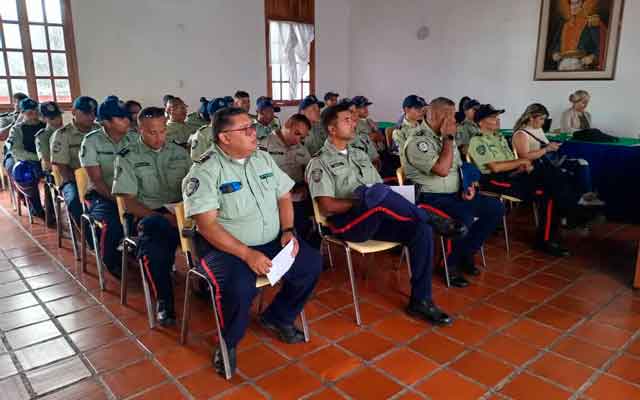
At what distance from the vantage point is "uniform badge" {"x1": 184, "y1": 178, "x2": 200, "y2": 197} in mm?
1993

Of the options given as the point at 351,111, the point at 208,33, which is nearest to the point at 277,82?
the point at 208,33

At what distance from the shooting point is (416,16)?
24.9ft

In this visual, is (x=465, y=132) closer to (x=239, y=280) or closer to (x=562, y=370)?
(x=562, y=370)

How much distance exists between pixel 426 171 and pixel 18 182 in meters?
3.69

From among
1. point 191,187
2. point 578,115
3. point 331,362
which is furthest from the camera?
point 578,115

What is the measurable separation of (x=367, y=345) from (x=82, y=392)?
1.26 m

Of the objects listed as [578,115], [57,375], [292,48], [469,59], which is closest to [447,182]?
[57,375]

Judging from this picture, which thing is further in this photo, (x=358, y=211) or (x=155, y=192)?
(x=155, y=192)

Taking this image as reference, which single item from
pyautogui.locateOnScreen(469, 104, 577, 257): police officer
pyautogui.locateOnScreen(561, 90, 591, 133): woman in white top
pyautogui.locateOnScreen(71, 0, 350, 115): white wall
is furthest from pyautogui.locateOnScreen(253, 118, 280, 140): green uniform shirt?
pyautogui.locateOnScreen(561, 90, 591, 133): woman in white top

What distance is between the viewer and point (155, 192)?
2.77m

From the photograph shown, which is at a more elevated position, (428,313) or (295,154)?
(295,154)

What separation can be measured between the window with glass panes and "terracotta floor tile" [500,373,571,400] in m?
6.52

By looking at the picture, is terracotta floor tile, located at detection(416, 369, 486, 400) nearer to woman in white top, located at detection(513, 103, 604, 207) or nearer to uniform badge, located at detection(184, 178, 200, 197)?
uniform badge, located at detection(184, 178, 200, 197)

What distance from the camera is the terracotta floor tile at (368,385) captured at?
6.16 ft
